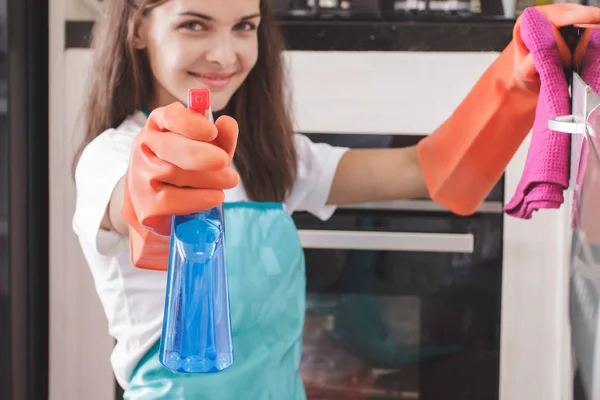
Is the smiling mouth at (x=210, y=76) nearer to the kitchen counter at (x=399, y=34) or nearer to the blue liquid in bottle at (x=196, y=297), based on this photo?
the kitchen counter at (x=399, y=34)

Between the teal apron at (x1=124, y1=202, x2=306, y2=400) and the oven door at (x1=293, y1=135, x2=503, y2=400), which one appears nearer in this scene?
the teal apron at (x1=124, y1=202, x2=306, y2=400)

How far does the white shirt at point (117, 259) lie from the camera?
0.98 m

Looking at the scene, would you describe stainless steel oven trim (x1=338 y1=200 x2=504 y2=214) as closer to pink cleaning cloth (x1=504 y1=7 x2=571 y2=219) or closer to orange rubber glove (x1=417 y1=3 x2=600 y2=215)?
orange rubber glove (x1=417 y1=3 x2=600 y2=215)

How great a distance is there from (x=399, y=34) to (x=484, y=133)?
0.31 meters

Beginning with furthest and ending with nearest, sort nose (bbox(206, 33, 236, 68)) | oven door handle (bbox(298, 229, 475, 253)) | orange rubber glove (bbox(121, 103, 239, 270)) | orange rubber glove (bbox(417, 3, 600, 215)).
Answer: oven door handle (bbox(298, 229, 475, 253))
nose (bbox(206, 33, 236, 68))
orange rubber glove (bbox(417, 3, 600, 215))
orange rubber glove (bbox(121, 103, 239, 270))

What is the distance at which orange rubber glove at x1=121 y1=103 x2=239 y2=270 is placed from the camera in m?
0.71

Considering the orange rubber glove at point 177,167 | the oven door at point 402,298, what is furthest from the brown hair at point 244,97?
the orange rubber glove at point 177,167

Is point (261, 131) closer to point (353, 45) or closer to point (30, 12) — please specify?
point (353, 45)

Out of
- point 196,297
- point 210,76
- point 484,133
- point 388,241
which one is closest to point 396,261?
point 388,241

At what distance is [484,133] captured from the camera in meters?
1.06

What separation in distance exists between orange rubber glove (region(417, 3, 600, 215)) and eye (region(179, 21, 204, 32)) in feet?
1.26

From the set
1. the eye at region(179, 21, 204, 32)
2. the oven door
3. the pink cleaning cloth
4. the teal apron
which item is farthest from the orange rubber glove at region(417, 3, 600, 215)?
the eye at region(179, 21, 204, 32)

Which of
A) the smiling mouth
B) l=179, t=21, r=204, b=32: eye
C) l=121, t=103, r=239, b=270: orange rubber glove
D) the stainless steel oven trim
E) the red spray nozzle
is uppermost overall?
l=179, t=21, r=204, b=32: eye

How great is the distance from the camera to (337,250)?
4.35ft
